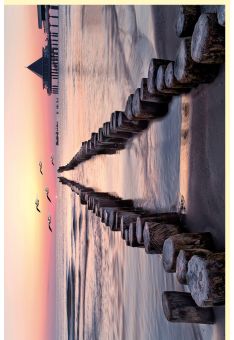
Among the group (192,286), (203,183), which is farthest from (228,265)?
(203,183)

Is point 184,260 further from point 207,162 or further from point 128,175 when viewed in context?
point 128,175

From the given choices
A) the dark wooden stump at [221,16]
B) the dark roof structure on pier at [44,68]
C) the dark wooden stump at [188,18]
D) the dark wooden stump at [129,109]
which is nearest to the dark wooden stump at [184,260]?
the dark wooden stump at [221,16]

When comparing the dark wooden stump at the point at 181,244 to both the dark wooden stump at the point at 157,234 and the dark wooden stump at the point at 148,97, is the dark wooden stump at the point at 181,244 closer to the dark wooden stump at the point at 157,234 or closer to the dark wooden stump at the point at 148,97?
the dark wooden stump at the point at 157,234

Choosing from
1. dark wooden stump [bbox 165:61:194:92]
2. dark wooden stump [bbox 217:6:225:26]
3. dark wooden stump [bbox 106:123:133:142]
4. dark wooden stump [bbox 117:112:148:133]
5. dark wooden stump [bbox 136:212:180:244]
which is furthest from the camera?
dark wooden stump [bbox 106:123:133:142]

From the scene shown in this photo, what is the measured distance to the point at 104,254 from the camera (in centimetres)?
568

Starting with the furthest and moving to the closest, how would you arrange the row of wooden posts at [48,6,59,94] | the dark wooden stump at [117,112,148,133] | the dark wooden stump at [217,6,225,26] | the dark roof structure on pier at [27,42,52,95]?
1. the dark roof structure on pier at [27,42,52,95]
2. the row of wooden posts at [48,6,59,94]
3. the dark wooden stump at [117,112,148,133]
4. the dark wooden stump at [217,6,225,26]

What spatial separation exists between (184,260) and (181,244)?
0.48 ft

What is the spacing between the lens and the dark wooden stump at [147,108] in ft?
7.74

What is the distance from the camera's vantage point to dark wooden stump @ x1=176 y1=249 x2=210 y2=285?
151 cm

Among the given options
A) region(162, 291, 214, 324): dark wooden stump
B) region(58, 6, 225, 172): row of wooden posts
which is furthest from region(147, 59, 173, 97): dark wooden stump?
region(162, 291, 214, 324): dark wooden stump

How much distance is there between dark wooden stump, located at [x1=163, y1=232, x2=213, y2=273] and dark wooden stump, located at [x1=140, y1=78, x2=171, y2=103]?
2.71ft

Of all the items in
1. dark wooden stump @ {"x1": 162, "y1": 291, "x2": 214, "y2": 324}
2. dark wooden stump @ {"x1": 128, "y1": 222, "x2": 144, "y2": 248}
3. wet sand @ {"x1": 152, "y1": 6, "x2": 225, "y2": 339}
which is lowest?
dark wooden stump @ {"x1": 162, "y1": 291, "x2": 214, "y2": 324}

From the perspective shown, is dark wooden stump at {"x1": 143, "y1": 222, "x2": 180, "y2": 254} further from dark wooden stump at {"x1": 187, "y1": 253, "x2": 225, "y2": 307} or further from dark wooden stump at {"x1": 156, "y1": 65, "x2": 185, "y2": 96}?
dark wooden stump at {"x1": 156, "y1": 65, "x2": 185, "y2": 96}

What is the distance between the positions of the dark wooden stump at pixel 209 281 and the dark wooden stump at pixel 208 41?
27.2 inches
